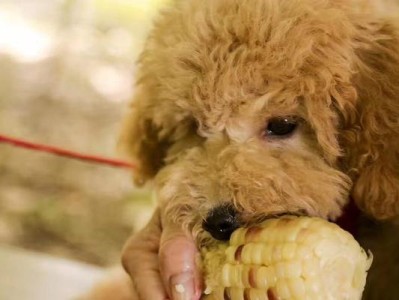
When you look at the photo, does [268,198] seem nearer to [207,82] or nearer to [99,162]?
[207,82]

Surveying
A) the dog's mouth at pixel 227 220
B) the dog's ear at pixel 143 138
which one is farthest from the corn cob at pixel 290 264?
the dog's ear at pixel 143 138

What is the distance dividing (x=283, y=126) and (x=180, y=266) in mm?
279

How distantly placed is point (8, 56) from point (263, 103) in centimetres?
201

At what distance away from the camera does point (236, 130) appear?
129cm

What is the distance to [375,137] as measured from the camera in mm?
1251

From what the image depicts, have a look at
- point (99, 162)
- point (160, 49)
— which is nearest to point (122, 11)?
point (99, 162)

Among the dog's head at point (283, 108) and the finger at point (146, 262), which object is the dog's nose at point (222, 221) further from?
the finger at point (146, 262)

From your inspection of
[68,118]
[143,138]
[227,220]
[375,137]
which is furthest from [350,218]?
[68,118]

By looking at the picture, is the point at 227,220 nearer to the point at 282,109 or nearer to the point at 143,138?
the point at 282,109

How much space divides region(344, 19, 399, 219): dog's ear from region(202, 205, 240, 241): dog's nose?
0.22 meters

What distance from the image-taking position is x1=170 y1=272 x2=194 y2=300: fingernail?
1225 millimetres

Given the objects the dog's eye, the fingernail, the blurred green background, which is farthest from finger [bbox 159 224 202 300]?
the blurred green background

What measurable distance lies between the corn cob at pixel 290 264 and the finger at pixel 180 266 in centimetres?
4

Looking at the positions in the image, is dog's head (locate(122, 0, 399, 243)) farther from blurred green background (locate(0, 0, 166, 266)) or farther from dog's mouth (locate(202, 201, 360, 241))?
blurred green background (locate(0, 0, 166, 266))
